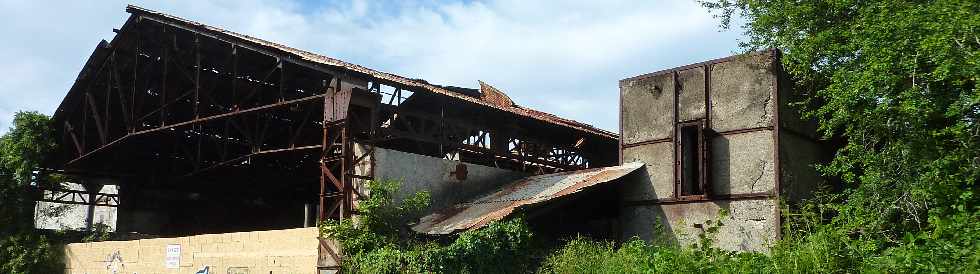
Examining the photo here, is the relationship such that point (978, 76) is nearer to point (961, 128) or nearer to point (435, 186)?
point (961, 128)

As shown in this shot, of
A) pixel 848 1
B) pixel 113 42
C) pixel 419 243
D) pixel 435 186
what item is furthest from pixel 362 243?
pixel 113 42

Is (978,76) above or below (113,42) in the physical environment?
below

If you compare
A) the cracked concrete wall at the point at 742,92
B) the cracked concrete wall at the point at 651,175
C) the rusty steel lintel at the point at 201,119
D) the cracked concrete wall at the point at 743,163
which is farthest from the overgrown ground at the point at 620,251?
the rusty steel lintel at the point at 201,119

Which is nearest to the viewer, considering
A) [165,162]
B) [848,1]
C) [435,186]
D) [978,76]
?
[978,76]

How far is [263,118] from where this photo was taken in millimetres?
22812

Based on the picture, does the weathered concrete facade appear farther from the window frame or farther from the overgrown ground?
the overgrown ground

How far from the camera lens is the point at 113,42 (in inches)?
866

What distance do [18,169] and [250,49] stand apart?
31.7 feet

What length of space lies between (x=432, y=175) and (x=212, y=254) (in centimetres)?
529

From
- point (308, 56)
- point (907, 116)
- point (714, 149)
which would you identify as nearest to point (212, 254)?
point (308, 56)

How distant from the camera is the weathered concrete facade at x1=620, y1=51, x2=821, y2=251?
48.5 ft

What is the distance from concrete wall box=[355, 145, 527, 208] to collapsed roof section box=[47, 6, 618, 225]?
1.10ft

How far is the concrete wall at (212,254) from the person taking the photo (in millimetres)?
15977

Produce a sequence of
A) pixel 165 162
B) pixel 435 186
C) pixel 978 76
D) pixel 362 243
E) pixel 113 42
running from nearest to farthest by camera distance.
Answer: pixel 978 76 → pixel 362 243 → pixel 435 186 → pixel 113 42 → pixel 165 162
